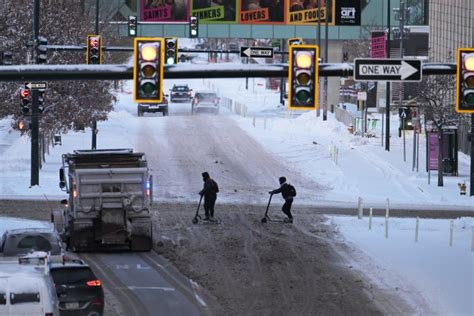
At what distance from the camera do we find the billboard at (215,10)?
3164 inches

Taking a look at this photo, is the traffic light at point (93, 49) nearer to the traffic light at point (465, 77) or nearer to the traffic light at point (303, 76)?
the traffic light at point (303, 76)

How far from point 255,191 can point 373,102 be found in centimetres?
4869

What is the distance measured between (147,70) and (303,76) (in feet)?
9.49

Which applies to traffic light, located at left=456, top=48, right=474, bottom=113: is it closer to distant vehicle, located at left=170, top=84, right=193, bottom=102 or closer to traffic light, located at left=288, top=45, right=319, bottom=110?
traffic light, located at left=288, top=45, right=319, bottom=110

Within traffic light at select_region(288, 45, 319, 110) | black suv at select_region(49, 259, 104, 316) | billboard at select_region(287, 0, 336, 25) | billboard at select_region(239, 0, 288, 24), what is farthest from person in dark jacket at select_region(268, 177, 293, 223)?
billboard at select_region(239, 0, 288, 24)

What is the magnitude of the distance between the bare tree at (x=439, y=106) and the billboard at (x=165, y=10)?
1051 inches

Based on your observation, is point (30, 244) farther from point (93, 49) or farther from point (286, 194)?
point (93, 49)

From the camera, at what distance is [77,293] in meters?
19.4

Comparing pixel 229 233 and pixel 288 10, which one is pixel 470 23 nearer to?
pixel 288 10

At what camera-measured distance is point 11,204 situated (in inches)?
1501

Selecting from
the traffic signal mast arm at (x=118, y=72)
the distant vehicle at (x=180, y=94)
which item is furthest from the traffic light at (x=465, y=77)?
the distant vehicle at (x=180, y=94)

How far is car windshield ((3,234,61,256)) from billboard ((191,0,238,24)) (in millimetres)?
56976

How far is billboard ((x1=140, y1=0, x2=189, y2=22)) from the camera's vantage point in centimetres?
8012

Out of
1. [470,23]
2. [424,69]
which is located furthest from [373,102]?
[424,69]
